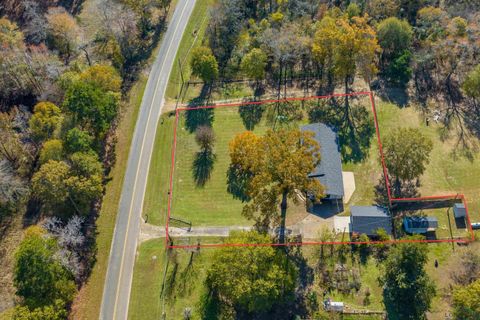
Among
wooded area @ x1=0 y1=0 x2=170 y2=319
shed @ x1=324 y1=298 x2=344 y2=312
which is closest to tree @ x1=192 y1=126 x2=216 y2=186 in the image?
wooded area @ x1=0 y1=0 x2=170 y2=319

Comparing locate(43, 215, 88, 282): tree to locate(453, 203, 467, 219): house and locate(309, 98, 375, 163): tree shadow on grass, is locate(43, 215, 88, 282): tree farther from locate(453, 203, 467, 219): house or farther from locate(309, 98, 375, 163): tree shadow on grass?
locate(453, 203, 467, 219): house

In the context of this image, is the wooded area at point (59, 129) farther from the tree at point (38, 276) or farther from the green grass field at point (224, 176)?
the green grass field at point (224, 176)

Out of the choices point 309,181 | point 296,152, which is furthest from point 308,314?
point 296,152

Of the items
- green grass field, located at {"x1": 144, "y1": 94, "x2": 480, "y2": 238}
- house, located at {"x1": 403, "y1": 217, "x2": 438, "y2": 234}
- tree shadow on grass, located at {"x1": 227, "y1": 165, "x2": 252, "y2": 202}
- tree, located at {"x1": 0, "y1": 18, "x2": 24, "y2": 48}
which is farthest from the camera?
tree, located at {"x1": 0, "y1": 18, "x2": 24, "y2": 48}

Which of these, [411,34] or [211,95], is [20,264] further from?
[411,34]

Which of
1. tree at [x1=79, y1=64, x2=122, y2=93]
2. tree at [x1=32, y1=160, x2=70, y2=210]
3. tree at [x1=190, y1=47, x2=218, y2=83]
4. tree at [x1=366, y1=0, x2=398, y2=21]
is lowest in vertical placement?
tree at [x1=32, y1=160, x2=70, y2=210]

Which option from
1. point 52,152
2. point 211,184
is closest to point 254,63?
point 211,184
